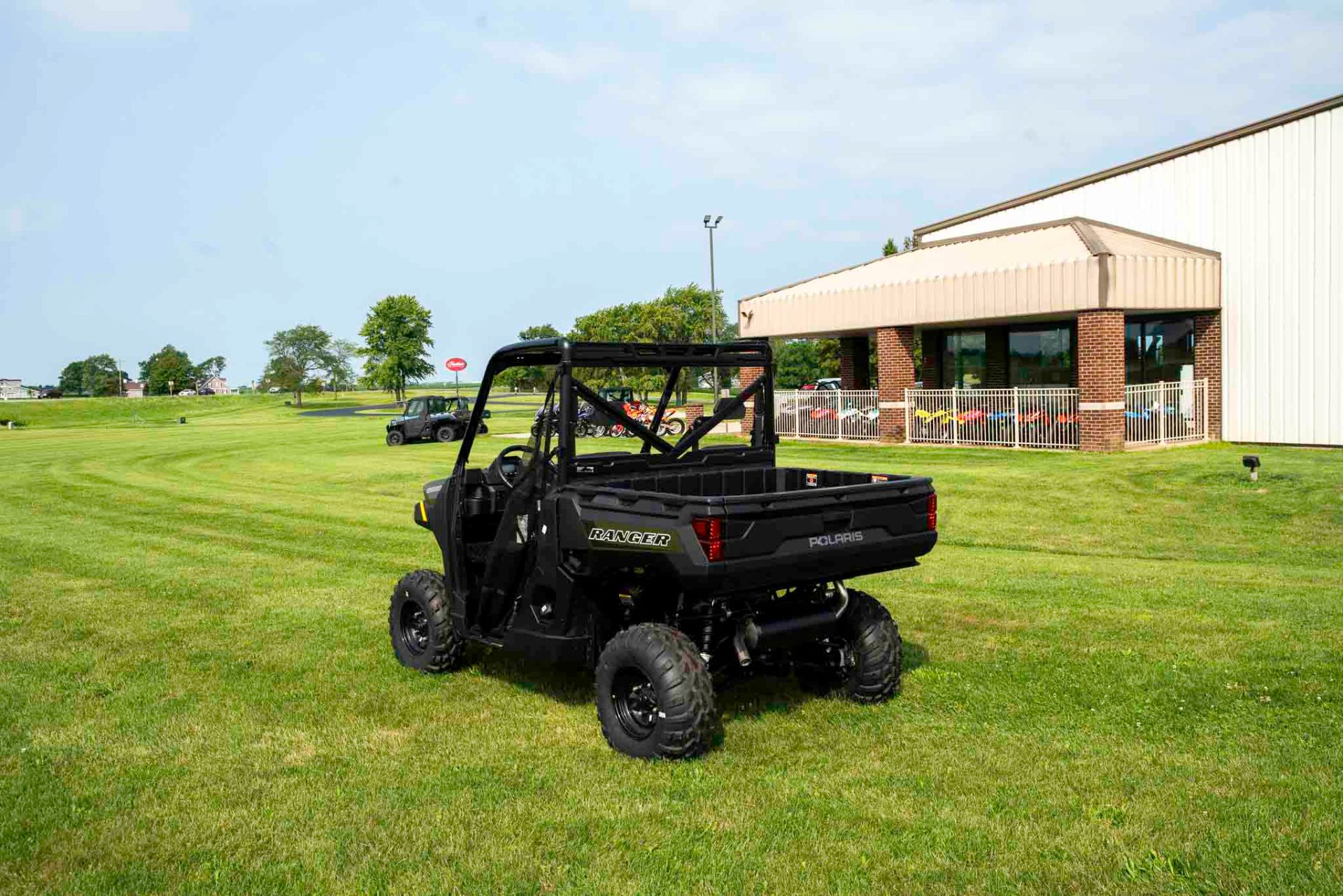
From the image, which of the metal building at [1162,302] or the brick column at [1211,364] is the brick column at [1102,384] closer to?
the metal building at [1162,302]

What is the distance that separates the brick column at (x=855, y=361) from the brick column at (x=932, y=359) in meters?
3.40

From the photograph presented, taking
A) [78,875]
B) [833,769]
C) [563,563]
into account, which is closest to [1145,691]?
[833,769]

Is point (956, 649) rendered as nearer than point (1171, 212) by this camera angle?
Yes

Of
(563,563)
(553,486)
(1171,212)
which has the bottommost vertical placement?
(563,563)

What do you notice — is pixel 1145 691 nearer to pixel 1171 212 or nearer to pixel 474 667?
pixel 474 667

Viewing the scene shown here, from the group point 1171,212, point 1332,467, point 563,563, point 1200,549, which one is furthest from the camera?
point 1171,212

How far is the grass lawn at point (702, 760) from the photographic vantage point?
461cm

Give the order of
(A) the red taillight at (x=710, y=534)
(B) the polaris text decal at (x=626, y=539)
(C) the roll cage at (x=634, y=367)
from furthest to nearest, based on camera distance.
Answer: (C) the roll cage at (x=634, y=367)
(B) the polaris text decal at (x=626, y=539)
(A) the red taillight at (x=710, y=534)

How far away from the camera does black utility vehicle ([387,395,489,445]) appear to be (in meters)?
37.8

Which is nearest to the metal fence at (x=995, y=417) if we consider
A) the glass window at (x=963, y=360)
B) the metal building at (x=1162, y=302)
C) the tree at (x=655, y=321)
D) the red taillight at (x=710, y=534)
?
the metal building at (x=1162, y=302)

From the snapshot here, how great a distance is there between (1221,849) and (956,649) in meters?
3.51

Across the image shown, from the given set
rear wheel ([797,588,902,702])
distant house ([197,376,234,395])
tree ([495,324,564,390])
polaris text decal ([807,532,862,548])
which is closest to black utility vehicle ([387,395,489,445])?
tree ([495,324,564,390])

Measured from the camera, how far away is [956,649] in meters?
8.07

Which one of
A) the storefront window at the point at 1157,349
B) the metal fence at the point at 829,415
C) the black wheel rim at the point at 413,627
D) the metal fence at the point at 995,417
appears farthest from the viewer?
the metal fence at the point at 829,415
